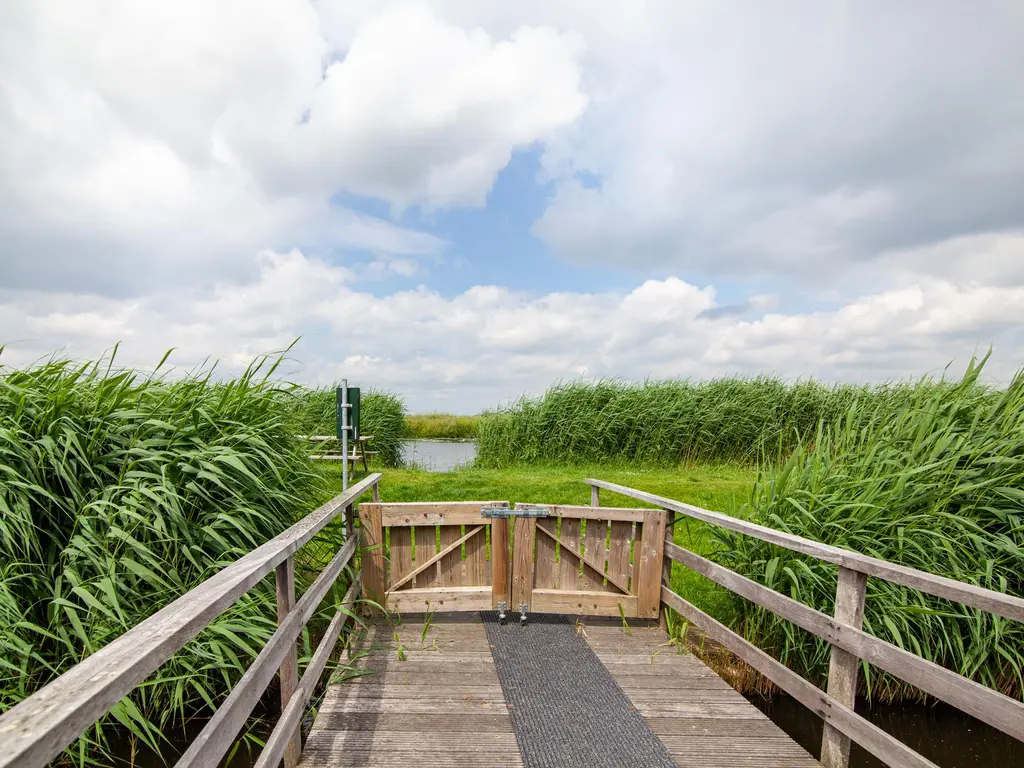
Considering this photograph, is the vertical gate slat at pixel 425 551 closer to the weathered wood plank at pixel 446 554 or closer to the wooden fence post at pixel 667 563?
the weathered wood plank at pixel 446 554

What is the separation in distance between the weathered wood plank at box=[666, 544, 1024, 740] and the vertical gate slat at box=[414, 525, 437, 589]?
2.44m

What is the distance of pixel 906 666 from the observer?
267 cm

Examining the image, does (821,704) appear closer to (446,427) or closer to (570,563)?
(570,563)

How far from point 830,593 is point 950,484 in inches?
55.9

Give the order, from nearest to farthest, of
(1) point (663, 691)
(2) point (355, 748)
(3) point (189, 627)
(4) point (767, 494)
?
1. (3) point (189, 627)
2. (2) point (355, 748)
3. (1) point (663, 691)
4. (4) point (767, 494)

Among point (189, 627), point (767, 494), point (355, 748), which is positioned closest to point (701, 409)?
point (767, 494)

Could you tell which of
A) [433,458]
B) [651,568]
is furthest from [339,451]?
[651,568]

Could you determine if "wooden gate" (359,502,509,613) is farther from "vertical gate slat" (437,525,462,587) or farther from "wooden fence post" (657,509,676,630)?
"wooden fence post" (657,509,676,630)

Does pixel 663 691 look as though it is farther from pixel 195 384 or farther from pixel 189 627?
pixel 195 384

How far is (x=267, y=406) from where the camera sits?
489 centimetres

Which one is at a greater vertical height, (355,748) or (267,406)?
(267,406)

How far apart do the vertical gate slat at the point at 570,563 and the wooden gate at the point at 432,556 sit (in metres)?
0.49

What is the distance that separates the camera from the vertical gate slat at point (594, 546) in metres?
5.38

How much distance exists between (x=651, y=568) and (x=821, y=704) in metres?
2.02
